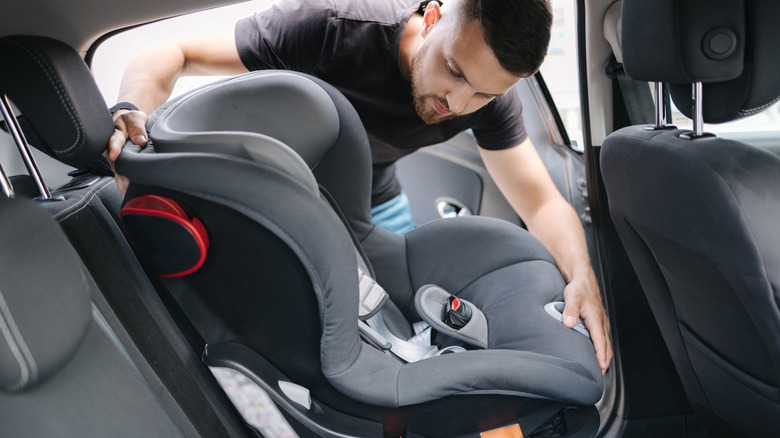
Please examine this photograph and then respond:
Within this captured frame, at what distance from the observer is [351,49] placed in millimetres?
1426

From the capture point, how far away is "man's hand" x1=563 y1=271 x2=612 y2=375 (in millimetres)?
1191

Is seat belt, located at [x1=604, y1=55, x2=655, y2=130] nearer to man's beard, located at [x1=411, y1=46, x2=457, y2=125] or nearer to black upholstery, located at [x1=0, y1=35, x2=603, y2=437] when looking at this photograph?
man's beard, located at [x1=411, y1=46, x2=457, y2=125]

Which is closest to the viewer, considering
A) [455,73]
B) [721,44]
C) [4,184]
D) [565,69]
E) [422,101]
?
[4,184]

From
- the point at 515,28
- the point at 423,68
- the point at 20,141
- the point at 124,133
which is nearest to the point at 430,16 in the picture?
the point at 423,68

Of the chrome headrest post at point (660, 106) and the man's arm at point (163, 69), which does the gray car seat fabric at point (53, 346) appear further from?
the chrome headrest post at point (660, 106)

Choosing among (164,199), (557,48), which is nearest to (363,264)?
(164,199)

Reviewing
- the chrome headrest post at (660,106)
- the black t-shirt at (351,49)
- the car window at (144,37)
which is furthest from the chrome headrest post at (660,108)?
the car window at (144,37)

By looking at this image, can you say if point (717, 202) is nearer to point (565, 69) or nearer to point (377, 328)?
point (377, 328)

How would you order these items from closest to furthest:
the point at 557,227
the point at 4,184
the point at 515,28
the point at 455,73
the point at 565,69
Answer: the point at 4,184 → the point at 515,28 → the point at 455,73 → the point at 557,227 → the point at 565,69

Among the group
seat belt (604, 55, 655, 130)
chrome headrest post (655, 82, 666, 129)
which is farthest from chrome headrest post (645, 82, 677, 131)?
seat belt (604, 55, 655, 130)

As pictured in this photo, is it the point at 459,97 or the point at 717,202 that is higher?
the point at 459,97

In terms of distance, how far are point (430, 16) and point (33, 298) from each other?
1110mm

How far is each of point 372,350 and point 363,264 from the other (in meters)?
0.25

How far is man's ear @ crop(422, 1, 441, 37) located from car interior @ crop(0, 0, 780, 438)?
0.44 m
